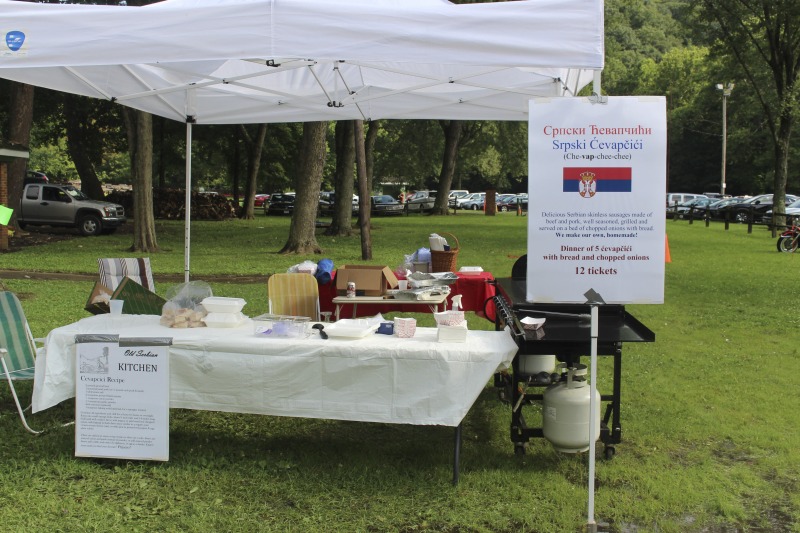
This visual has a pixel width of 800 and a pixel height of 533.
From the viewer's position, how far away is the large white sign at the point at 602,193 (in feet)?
11.6

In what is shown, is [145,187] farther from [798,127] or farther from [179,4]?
[798,127]

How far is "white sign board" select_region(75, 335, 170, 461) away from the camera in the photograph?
4.27 m

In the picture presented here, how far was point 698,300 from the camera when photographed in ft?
35.5

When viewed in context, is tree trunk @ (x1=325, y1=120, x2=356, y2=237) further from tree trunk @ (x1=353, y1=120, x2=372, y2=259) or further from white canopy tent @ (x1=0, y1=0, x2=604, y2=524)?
white canopy tent @ (x1=0, y1=0, x2=604, y2=524)

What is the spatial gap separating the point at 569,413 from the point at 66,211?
20416 millimetres

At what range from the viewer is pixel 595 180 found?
11.6 feet

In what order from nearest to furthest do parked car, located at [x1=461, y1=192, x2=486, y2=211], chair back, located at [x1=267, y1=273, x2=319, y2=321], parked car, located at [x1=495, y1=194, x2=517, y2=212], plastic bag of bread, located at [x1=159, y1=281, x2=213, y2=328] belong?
plastic bag of bread, located at [x1=159, y1=281, x2=213, y2=328] < chair back, located at [x1=267, y1=273, x2=319, y2=321] < parked car, located at [x1=495, y1=194, x2=517, y2=212] < parked car, located at [x1=461, y1=192, x2=486, y2=211]

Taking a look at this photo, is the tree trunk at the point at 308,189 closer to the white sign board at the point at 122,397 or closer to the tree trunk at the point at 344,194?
the tree trunk at the point at 344,194

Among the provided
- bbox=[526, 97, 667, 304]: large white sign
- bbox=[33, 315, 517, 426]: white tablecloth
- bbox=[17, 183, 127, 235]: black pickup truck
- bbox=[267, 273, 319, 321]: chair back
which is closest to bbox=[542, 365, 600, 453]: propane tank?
bbox=[33, 315, 517, 426]: white tablecloth

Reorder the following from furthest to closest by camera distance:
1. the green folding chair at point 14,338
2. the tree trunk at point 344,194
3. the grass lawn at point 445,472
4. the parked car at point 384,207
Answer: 1. the parked car at point 384,207
2. the tree trunk at point 344,194
3. the green folding chair at point 14,338
4. the grass lawn at point 445,472

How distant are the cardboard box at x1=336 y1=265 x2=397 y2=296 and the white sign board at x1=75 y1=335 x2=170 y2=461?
199 centimetres

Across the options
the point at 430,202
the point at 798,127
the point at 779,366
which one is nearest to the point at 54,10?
the point at 779,366

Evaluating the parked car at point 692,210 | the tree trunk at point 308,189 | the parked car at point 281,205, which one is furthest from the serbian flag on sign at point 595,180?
the parked car at point 281,205

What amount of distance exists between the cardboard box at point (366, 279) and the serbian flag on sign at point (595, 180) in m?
2.68
